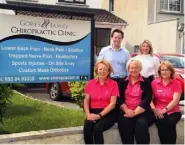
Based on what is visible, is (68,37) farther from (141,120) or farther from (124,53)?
(141,120)

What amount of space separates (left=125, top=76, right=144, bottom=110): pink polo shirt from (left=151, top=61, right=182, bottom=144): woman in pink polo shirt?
26cm

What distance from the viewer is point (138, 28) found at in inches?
966

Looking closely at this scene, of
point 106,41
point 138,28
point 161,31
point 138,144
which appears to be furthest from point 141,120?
point 138,28

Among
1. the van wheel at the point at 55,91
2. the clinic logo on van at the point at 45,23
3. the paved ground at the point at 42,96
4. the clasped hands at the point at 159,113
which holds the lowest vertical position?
the paved ground at the point at 42,96

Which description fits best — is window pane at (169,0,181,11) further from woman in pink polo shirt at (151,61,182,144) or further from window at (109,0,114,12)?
woman in pink polo shirt at (151,61,182,144)

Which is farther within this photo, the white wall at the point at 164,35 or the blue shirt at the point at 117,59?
the white wall at the point at 164,35

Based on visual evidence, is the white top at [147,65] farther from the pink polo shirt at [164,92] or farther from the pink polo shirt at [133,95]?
A: the pink polo shirt at [133,95]

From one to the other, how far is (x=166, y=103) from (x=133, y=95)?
1.78ft

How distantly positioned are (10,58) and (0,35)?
40 cm

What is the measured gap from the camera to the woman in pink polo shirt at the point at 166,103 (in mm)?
6109

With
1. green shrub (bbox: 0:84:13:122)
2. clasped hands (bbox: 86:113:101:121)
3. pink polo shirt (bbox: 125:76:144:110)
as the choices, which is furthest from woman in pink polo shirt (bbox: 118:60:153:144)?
green shrub (bbox: 0:84:13:122)

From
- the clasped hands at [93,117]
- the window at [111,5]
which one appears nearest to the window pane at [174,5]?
the window at [111,5]

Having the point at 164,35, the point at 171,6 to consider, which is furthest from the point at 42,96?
the point at 171,6

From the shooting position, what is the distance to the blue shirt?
679 cm
